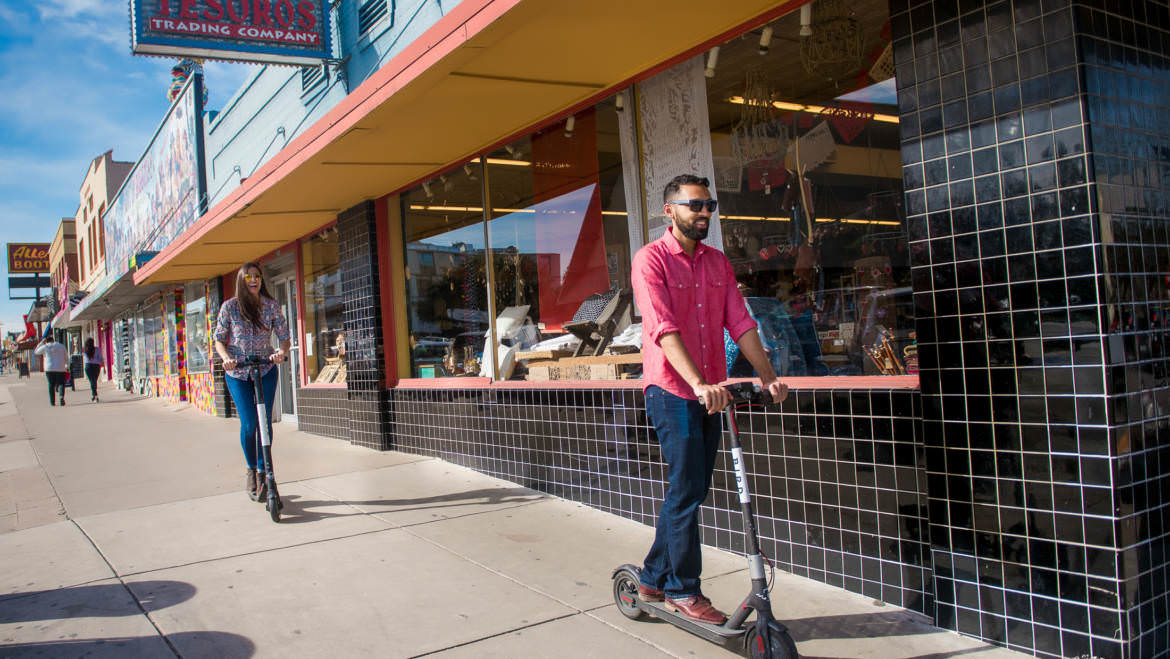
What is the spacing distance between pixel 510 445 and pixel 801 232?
3.03 m

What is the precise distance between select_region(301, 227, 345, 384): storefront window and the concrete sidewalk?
2.68 metres

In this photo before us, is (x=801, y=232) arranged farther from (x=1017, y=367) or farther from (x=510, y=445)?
(x=510, y=445)

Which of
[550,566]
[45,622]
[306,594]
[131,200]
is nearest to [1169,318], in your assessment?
[550,566]

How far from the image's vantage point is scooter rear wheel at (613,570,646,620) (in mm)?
3584

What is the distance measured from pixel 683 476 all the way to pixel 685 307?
0.67 metres

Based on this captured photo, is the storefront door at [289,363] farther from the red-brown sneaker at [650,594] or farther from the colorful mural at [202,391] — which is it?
the red-brown sneaker at [650,594]

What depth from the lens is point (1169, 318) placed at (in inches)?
124

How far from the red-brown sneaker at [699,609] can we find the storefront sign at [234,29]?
7542 millimetres

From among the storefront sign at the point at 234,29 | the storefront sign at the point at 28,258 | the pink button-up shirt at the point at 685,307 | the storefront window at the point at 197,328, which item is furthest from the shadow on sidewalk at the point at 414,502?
the storefront sign at the point at 28,258

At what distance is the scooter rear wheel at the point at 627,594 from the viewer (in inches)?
141

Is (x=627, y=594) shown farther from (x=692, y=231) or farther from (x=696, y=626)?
(x=692, y=231)

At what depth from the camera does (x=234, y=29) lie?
8766mm

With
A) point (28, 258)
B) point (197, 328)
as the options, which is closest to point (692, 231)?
point (197, 328)

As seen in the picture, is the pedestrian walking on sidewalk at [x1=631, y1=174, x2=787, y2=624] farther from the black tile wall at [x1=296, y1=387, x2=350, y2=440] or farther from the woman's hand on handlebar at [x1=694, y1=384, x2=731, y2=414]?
the black tile wall at [x1=296, y1=387, x2=350, y2=440]
